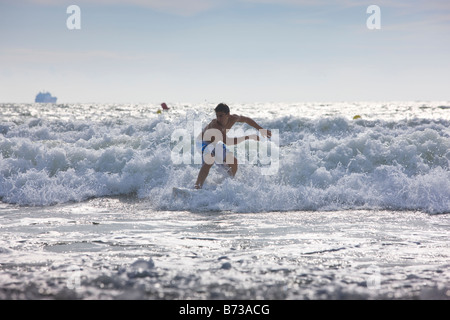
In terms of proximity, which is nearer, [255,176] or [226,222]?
[226,222]

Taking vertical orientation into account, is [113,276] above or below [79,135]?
below

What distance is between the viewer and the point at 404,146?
958 centimetres

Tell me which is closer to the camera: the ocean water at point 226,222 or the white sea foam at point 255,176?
the ocean water at point 226,222

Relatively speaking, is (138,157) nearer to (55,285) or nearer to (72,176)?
(72,176)

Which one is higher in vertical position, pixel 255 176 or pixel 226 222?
pixel 255 176

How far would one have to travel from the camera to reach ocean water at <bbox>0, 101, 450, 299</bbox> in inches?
137

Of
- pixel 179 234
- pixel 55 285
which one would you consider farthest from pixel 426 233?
pixel 55 285

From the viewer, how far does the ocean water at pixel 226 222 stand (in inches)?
137

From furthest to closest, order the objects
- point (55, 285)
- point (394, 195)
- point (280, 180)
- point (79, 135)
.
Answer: point (79, 135) < point (280, 180) < point (394, 195) < point (55, 285)

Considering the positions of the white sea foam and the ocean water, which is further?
the white sea foam

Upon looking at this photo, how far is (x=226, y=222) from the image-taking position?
594cm
